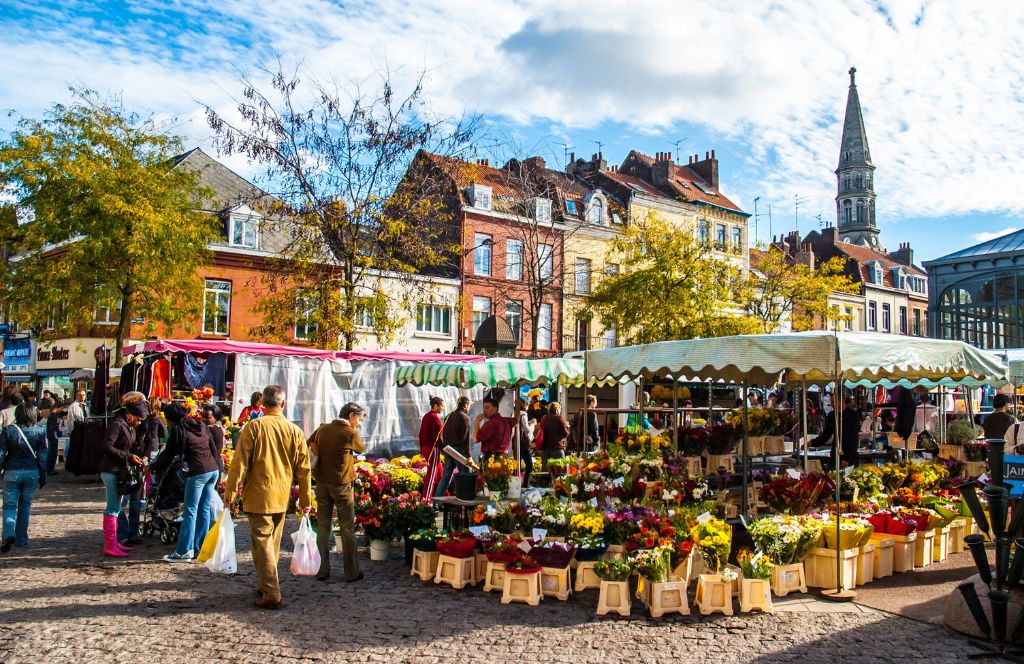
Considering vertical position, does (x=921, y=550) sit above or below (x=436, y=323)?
below

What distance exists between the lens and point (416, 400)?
65.3 feet

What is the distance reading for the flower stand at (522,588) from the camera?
6.87m

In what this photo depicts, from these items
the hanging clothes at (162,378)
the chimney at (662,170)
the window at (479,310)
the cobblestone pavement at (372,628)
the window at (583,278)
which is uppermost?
the chimney at (662,170)

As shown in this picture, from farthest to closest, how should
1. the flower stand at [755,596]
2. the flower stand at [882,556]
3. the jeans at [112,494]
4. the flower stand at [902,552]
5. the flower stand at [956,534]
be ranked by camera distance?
the flower stand at [956,534] → the jeans at [112,494] → the flower stand at [902,552] → the flower stand at [882,556] → the flower stand at [755,596]

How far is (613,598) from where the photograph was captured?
662 centimetres

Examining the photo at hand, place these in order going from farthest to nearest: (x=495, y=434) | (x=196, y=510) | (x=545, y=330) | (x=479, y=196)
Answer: (x=545, y=330) → (x=479, y=196) → (x=495, y=434) → (x=196, y=510)

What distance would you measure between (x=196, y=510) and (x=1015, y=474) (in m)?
8.61

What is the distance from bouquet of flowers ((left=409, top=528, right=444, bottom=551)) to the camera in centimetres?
779

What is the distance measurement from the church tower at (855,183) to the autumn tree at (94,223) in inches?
2997

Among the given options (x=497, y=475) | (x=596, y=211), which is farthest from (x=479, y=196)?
(x=497, y=475)

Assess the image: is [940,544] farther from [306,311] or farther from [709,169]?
[709,169]

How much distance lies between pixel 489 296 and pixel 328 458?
28073 millimetres

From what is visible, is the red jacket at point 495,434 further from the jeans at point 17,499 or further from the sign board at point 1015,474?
the sign board at point 1015,474

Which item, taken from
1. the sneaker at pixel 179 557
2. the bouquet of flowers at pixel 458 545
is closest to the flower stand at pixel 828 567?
the bouquet of flowers at pixel 458 545
